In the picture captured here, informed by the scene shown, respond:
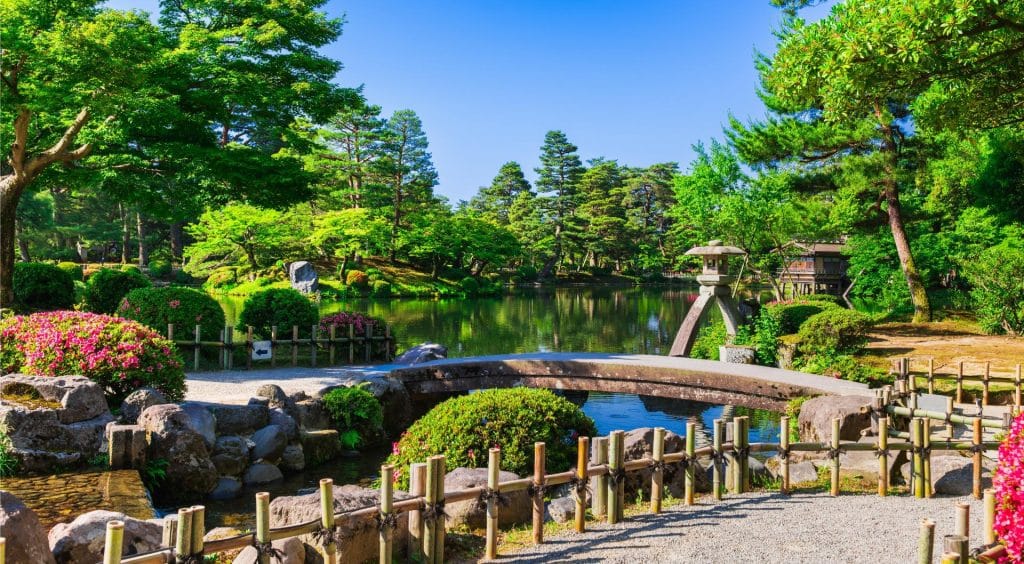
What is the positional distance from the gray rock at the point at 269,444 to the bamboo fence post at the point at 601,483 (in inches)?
187

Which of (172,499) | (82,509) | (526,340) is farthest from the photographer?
(526,340)

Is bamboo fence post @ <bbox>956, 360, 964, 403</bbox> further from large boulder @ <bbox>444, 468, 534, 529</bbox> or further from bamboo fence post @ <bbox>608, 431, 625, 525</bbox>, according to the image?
large boulder @ <bbox>444, 468, 534, 529</bbox>

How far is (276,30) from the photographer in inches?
620

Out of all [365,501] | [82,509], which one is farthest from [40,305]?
[365,501]

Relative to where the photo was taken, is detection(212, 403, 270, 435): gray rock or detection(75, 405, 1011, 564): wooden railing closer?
detection(75, 405, 1011, 564): wooden railing

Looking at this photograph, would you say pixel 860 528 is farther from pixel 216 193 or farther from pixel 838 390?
pixel 216 193

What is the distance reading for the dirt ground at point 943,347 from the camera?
13.7 m

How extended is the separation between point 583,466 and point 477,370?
299 inches

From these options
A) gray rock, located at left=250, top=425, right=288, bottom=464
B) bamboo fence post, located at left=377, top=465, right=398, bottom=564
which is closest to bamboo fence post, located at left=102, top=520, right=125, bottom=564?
bamboo fence post, located at left=377, top=465, right=398, bottom=564

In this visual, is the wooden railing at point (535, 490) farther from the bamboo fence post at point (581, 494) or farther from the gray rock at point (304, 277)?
the gray rock at point (304, 277)

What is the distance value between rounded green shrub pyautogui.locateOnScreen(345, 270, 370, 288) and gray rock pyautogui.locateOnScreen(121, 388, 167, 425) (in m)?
29.5

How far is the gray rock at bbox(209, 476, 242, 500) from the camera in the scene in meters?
7.75

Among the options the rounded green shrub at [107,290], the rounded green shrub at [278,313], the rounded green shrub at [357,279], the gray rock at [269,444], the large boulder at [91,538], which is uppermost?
the rounded green shrub at [357,279]

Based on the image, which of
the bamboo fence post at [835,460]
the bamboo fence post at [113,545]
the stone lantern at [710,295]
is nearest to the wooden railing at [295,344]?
the stone lantern at [710,295]
